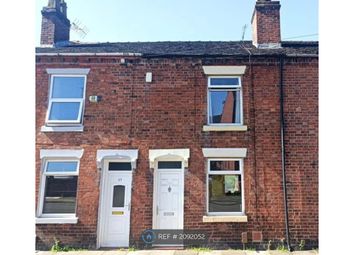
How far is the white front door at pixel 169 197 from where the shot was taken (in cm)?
738

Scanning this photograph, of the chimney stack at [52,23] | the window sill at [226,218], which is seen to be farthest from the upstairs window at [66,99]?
the window sill at [226,218]

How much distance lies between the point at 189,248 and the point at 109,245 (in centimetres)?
216

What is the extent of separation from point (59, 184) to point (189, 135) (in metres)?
3.90

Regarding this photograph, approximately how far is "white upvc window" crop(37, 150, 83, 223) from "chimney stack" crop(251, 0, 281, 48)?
6.63 metres

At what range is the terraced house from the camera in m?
7.31

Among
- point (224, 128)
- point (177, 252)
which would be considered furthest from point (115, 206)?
point (224, 128)

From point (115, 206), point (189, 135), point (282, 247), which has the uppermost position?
point (189, 135)

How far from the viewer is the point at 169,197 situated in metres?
7.52

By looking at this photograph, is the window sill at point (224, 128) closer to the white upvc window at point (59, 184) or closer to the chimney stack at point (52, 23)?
the white upvc window at point (59, 184)

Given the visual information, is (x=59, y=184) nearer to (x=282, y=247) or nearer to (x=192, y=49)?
(x=192, y=49)

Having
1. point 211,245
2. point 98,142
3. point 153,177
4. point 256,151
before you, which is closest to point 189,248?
point 211,245

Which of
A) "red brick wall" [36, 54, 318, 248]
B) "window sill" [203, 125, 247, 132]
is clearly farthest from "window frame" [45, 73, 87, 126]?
"window sill" [203, 125, 247, 132]

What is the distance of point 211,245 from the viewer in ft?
23.6

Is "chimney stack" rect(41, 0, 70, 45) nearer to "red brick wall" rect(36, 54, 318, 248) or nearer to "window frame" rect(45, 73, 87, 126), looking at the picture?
"red brick wall" rect(36, 54, 318, 248)
